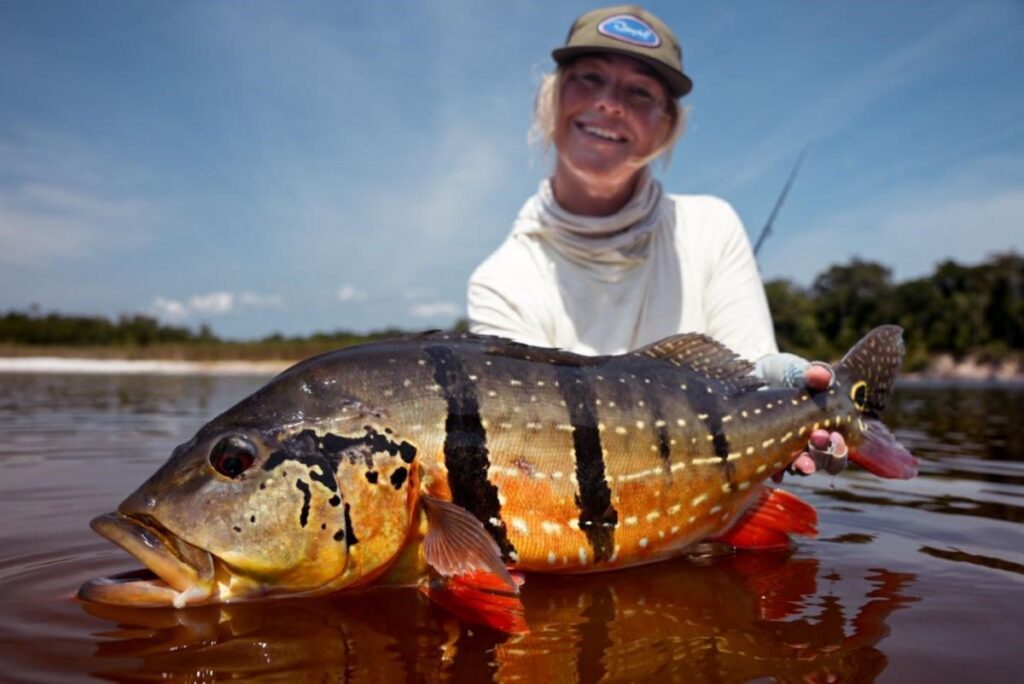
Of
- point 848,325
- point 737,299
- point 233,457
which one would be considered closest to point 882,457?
point 737,299

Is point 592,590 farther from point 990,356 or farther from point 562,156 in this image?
point 990,356

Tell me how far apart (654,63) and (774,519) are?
111 inches

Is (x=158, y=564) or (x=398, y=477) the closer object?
(x=158, y=564)

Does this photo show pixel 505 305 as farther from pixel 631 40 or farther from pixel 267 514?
pixel 267 514

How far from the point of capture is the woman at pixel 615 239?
4996 millimetres

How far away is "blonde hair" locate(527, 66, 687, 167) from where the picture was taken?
529 cm

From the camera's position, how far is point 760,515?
158 inches

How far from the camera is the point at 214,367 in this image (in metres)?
51.0

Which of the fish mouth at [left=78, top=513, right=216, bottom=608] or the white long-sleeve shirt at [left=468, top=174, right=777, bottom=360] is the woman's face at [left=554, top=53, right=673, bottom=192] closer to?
the white long-sleeve shirt at [left=468, top=174, right=777, bottom=360]

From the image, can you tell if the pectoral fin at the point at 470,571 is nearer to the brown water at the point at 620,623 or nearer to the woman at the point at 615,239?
the brown water at the point at 620,623

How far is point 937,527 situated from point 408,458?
11.1ft

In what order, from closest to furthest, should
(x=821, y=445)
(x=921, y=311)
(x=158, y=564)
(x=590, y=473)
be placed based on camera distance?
1. (x=158, y=564)
2. (x=590, y=473)
3. (x=821, y=445)
4. (x=921, y=311)

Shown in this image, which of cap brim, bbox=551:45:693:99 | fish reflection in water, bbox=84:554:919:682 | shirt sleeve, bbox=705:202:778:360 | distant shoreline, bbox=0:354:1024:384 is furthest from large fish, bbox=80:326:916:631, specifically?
distant shoreline, bbox=0:354:1024:384

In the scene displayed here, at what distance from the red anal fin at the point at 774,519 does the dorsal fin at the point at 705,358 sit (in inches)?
24.3
